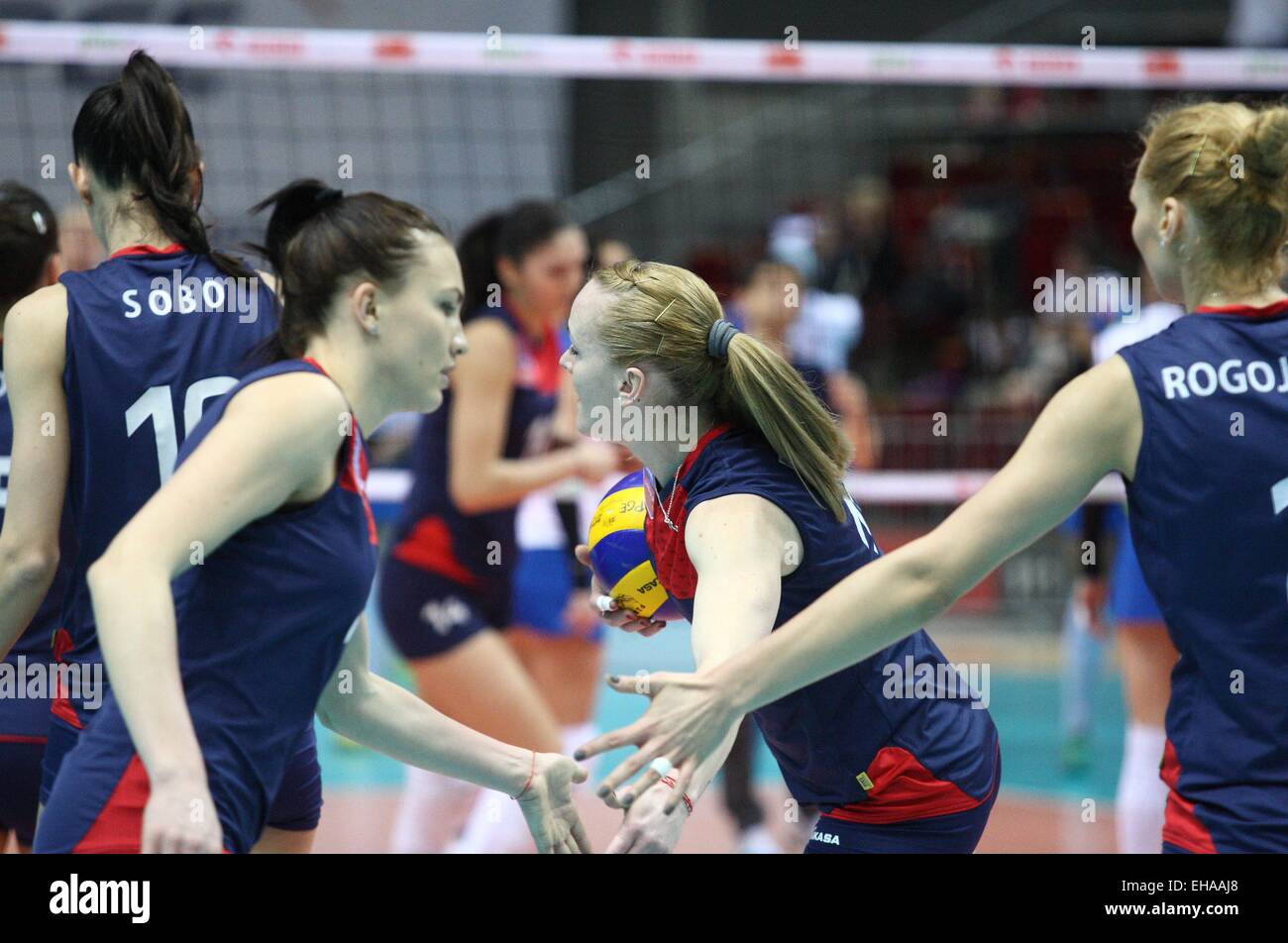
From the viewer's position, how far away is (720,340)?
7.65 ft

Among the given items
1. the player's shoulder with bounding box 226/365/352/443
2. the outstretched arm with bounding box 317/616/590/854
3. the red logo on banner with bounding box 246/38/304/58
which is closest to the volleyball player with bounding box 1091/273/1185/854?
the outstretched arm with bounding box 317/616/590/854

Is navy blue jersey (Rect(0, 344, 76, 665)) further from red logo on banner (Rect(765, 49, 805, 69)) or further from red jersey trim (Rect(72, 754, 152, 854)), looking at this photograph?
red logo on banner (Rect(765, 49, 805, 69))

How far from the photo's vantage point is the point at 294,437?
1857 mm

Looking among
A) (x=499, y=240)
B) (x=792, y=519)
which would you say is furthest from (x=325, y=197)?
(x=499, y=240)

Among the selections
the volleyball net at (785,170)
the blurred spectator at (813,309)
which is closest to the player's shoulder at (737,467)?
the volleyball net at (785,170)

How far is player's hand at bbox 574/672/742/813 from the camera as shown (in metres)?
1.79

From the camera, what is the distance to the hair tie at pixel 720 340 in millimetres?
2330

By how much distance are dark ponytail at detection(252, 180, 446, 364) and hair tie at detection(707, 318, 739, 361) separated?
47cm

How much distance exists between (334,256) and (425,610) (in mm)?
2523

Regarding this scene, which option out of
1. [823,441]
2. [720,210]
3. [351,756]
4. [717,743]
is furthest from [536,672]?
[720,210]

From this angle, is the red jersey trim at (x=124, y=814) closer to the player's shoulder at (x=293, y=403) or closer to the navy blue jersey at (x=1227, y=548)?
the player's shoulder at (x=293, y=403)

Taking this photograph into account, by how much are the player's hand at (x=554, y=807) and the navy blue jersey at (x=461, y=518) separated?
2208 millimetres
